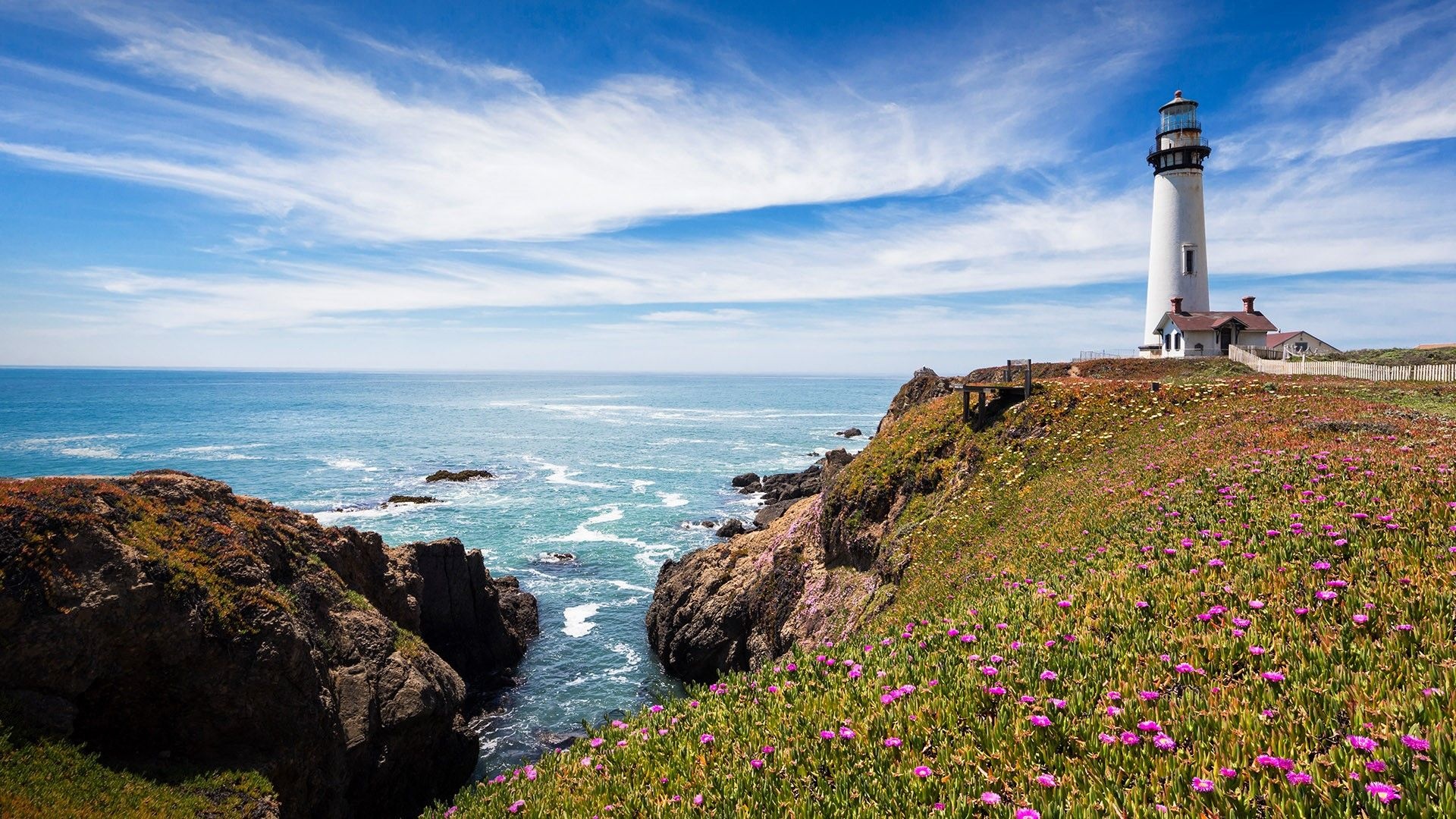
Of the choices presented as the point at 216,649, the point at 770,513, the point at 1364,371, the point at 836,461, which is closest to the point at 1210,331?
the point at 1364,371

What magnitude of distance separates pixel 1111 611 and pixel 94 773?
1819 cm

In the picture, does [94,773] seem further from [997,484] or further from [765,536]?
[765,536]

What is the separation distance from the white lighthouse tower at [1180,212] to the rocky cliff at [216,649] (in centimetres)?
5627

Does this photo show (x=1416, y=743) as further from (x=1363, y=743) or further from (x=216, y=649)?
(x=216, y=649)

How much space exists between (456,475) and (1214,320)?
70.6 m

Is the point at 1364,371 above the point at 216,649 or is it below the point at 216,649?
above

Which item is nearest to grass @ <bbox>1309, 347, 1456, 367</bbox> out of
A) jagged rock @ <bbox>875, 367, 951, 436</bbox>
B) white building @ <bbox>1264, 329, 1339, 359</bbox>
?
white building @ <bbox>1264, 329, 1339, 359</bbox>

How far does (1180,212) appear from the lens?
5162 centimetres

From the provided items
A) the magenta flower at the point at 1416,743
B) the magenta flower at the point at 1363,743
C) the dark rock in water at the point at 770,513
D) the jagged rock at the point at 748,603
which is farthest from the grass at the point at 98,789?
the dark rock in water at the point at 770,513

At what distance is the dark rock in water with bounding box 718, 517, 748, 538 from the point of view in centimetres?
4997

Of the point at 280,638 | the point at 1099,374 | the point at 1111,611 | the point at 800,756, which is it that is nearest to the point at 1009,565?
the point at 1111,611

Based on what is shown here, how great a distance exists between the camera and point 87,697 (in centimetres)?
1398

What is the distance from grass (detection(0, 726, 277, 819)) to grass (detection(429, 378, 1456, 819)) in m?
8.75

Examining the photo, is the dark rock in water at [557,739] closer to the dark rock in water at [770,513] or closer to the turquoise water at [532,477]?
the turquoise water at [532,477]
